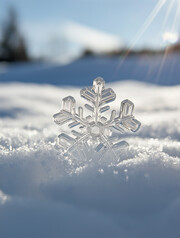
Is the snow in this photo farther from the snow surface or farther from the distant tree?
the distant tree

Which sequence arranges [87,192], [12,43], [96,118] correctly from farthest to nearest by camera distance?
[12,43] < [96,118] < [87,192]

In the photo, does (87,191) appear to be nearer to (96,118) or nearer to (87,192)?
(87,192)

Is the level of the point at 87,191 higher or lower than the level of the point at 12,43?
lower

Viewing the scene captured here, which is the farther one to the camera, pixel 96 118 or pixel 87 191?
pixel 96 118

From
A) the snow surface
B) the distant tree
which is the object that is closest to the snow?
the snow surface

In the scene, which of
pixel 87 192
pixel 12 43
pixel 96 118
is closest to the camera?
pixel 87 192

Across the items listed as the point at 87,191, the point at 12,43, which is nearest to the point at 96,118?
the point at 87,191

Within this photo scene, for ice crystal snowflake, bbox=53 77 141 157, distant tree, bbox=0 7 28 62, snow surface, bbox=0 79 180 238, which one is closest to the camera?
snow surface, bbox=0 79 180 238

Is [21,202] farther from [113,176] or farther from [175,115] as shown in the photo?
[175,115]

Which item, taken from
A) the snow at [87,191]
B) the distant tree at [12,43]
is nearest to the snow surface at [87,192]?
the snow at [87,191]
